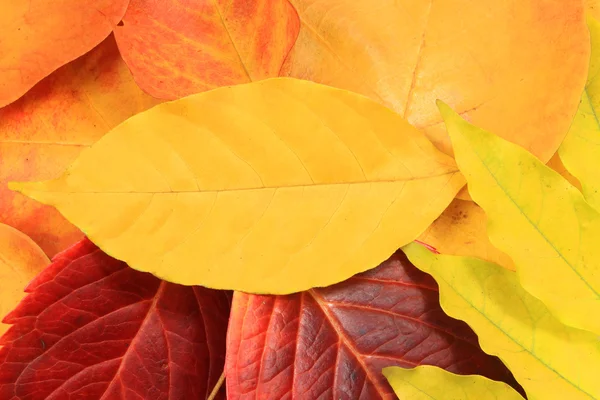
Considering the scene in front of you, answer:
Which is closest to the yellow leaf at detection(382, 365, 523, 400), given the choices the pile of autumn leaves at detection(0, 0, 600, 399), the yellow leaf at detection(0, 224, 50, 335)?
the pile of autumn leaves at detection(0, 0, 600, 399)

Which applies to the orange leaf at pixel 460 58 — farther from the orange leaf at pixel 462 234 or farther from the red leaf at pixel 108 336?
the red leaf at pixel 108 336

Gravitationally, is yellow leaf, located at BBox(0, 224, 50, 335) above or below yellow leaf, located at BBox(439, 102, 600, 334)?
above

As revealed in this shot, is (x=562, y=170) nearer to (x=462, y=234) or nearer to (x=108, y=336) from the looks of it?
(x=462, y=234)

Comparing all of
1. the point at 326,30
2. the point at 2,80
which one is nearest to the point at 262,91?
the point at 326,30

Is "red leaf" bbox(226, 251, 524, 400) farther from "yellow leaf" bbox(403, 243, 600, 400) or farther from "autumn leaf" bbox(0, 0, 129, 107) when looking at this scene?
"autumn leaf" bbox(0, 0, 129, 107)

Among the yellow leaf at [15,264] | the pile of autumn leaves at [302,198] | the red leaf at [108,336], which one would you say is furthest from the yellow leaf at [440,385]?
the yellow leaf at [15,264]

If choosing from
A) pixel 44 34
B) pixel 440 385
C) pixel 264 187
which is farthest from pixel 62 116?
pixel 440 385
